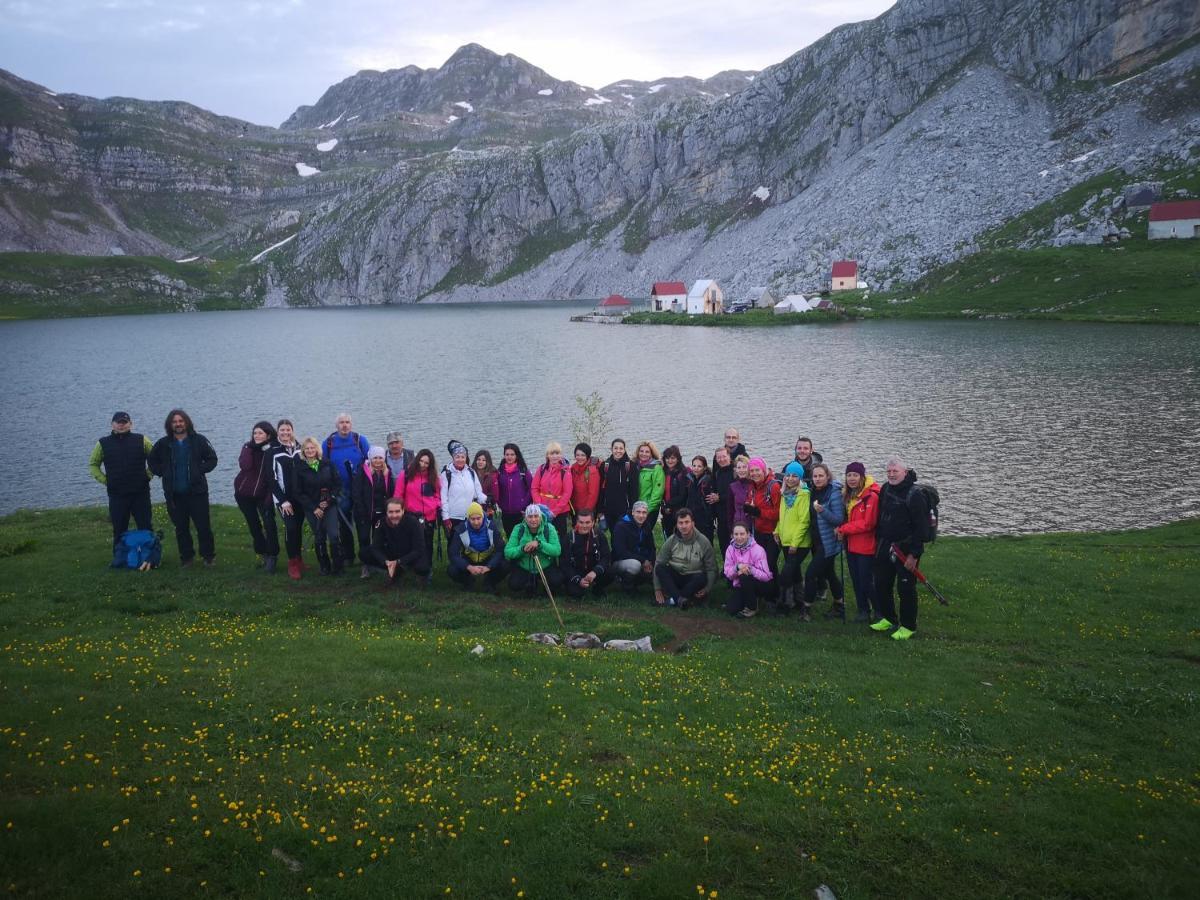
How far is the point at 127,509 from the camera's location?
16828mm

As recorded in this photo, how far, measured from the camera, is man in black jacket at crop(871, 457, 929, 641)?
13.4 metres

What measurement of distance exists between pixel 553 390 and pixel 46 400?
41929 mm

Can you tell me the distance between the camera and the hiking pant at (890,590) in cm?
1373

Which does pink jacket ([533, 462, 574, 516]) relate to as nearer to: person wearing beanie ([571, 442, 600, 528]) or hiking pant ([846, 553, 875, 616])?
person wearing beanie ([571, 442, 600, 528])


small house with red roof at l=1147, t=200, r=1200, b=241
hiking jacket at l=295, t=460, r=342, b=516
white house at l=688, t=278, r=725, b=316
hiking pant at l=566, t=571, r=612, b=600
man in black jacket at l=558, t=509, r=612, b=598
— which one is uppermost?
small house with red roof at l=1147, t=200, r=1200, b=241

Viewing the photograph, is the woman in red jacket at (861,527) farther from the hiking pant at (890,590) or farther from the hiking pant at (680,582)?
the hiking pant at (680,582)

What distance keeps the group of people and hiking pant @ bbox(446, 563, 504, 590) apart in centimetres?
4

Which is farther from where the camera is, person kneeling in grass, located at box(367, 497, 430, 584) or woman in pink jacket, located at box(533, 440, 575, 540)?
woman in pink jacket, located at box(533, 440, 575, 540)

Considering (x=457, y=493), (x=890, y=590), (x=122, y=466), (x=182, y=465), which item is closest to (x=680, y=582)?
(x=890, y=590)

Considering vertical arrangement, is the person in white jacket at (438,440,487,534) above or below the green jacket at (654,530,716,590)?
above

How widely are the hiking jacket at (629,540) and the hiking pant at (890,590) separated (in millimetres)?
5126

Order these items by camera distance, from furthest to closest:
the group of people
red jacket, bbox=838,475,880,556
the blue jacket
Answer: the group of people → the blue jacket → red jacket, bbox=838,475,880,556

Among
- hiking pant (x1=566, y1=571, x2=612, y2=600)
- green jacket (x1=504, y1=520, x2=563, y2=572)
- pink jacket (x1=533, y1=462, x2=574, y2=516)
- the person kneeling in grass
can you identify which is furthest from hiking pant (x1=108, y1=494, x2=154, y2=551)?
hiking pant (x1=566, y1=571, x2=612, y2=600)

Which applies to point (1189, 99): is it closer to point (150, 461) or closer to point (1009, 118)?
point (1009, 118)
